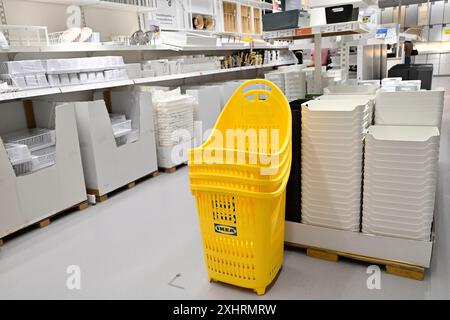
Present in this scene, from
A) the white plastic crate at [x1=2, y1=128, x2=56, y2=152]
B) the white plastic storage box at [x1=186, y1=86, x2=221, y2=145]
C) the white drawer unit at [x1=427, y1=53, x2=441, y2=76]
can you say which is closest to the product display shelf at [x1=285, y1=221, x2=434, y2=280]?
the white plastic crate at [x1=2, y1=128, x2=56, y2=152]

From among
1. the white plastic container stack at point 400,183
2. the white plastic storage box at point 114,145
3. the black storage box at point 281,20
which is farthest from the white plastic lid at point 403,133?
the white plastic storage box at point 114,145

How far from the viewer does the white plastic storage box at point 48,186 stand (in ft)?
8.58

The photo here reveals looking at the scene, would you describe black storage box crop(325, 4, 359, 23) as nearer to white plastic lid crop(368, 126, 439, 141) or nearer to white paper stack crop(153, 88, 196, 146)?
white plastic lid crop(368, 126, 439, 141)

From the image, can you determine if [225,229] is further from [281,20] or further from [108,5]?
[108,5]

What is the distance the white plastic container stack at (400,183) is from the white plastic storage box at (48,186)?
232 centimetres

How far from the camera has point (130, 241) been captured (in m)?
2.60

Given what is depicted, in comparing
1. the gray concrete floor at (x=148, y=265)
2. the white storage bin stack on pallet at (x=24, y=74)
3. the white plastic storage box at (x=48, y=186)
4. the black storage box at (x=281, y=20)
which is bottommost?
the gray concrete floor at (x=148, y=265)

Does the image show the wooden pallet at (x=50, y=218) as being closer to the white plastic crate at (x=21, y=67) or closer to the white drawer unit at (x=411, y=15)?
the white plastic crate at (x=21, y=67)

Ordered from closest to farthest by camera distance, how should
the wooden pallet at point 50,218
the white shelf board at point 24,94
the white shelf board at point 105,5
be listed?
the white shelf board at point 24,94
the wooden pallet at point 50,218
the white shelf board at point 105,5

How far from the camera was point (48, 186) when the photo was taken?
291 cm

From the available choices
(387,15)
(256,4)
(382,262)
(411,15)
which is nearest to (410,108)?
(382,262)

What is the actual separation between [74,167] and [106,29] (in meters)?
1.90

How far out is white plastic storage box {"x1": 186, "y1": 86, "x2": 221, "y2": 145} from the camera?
4652 millimetres
